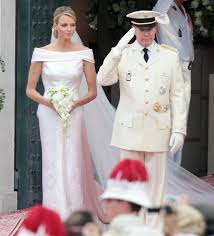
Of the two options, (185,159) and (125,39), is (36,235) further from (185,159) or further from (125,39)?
(185,159)

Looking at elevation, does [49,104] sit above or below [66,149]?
above

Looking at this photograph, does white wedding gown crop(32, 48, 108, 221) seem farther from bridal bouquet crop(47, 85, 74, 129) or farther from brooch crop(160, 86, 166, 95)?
brooch crop(160, 86, 166, 95)

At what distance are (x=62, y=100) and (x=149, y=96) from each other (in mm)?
768

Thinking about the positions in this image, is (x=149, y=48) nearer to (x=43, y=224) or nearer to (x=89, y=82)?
(x=89, y=82)

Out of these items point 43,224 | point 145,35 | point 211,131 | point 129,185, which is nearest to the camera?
point 43,224

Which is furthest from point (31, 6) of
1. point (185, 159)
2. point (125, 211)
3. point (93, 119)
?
point (125, 211)

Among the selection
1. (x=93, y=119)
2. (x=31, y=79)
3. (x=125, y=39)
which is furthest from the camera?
(x=93, y=119)

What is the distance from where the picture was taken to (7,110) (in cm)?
857

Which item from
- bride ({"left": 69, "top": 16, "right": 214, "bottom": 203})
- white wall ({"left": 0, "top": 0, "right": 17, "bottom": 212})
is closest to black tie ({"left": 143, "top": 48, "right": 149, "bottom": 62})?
bride ({"left": 69, "top": 16, "right": 214, "bottom": 203})

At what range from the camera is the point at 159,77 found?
6.51 m

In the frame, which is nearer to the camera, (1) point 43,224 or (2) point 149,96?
(1) point 43,224

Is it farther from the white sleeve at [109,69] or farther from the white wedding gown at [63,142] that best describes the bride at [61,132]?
the white sleeve at [109,69]

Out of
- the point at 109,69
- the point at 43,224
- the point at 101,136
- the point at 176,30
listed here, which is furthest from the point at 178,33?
the point at 43,224

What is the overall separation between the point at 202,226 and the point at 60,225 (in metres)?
0.64
